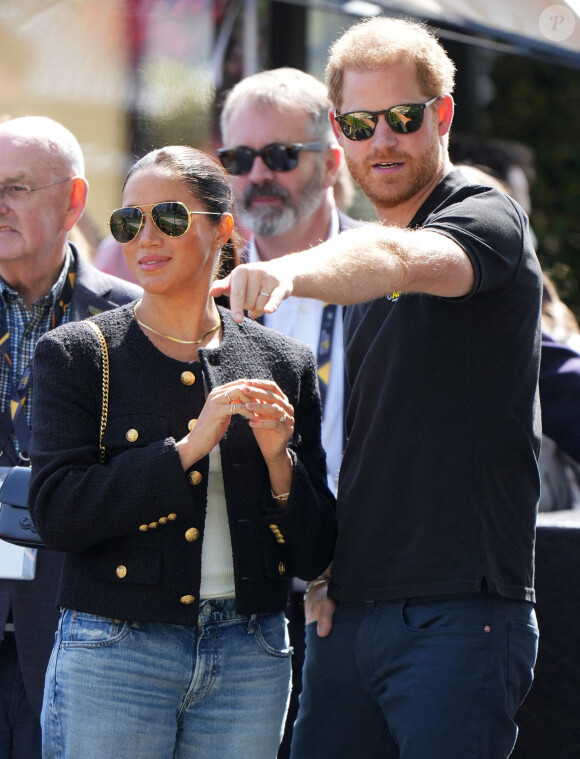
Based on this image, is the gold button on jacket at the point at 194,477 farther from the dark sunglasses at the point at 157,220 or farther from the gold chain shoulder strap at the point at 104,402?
the dark sunglasses at the point at 157,220

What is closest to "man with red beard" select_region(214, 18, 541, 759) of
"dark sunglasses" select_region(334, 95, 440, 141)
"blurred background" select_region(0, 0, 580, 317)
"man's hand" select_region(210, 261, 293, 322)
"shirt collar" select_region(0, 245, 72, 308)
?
"dark sunglasses" select_region(334, 95, 440, 141)

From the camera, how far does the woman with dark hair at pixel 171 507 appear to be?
2.26m

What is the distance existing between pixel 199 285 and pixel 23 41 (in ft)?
10.7

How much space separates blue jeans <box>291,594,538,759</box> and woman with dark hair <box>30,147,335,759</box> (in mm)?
162

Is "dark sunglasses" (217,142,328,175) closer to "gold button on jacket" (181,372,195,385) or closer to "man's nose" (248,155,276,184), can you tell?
"man's nose" (248,155,276,184)

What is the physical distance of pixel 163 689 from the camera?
2281mm

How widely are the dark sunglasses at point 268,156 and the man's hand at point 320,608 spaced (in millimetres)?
1869

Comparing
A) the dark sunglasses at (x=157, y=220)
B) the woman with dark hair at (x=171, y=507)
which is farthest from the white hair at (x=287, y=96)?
the dark sunglasses at (x=157, y=220)

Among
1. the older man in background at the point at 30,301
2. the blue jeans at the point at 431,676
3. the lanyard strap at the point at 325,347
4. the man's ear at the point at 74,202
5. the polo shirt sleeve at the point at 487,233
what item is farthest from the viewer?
the lanyard strap at the point at 325,347

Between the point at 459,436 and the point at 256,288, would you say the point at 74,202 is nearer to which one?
the point at 459,436

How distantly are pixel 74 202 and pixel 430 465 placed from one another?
5.19 feet

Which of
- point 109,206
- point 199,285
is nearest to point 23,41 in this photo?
point 109,206

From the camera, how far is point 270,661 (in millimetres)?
2439

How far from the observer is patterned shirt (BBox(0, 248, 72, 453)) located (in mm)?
3154
